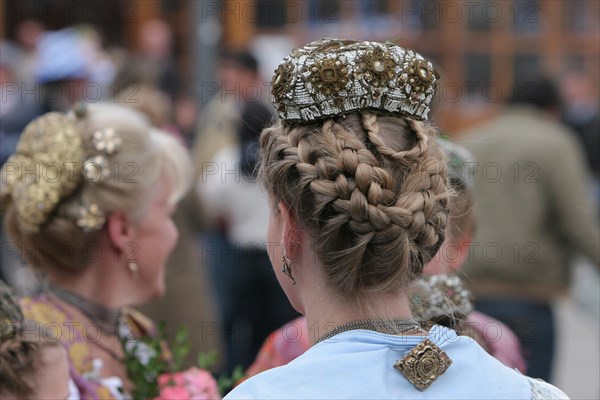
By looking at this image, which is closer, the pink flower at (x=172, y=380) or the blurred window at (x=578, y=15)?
the pink flower at (x=172, y=380)

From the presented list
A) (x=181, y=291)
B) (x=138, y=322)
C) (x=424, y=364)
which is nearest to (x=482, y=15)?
(x=181, y=291)

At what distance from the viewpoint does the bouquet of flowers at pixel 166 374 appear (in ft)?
8.64

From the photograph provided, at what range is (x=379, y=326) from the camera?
1.79 m

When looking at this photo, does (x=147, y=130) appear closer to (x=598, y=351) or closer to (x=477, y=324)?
(x=477, y=324)

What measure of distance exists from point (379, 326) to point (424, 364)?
0.12 m

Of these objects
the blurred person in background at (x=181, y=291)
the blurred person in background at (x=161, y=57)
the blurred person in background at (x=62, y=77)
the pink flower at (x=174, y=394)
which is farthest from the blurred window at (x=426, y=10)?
the pink flower at (x=174, y=394)

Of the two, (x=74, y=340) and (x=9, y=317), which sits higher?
(x=9, y=317)

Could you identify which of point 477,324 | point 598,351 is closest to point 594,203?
point 598,351

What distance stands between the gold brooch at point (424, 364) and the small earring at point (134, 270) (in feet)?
4.57

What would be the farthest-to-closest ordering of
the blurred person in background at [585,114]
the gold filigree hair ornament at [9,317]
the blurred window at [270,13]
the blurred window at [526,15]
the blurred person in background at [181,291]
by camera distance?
the blurred window at [526,15], the blurred window at [270,13], the blurred person in background at [585,114], the blurred person in background at [181,291], the gold filigree hair ornament at [9,317]

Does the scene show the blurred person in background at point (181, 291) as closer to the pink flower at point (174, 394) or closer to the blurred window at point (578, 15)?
the pink flower at point (174, 394)

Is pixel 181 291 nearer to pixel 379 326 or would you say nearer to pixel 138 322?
pixel 138 322

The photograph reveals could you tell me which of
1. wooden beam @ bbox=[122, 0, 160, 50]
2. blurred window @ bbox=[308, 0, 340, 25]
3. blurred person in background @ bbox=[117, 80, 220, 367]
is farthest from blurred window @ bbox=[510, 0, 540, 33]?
blurred person in background @ bbox=[117, 80, 220, 367]

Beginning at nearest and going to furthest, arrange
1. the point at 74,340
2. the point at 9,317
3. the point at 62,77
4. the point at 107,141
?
the point at 9,317, the point at 74,340, the point at 107,141, the point at 62,77
